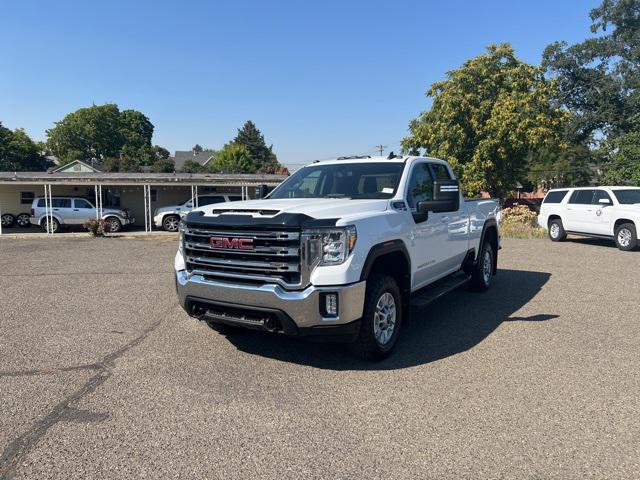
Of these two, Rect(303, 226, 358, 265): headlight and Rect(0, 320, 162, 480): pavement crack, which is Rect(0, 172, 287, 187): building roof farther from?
Rect(303, 226, 358, 265): headlight

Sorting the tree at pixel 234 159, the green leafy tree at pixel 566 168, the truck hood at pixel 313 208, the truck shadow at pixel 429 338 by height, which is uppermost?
the tree at pixel 234 159

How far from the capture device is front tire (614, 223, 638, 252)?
518 inches

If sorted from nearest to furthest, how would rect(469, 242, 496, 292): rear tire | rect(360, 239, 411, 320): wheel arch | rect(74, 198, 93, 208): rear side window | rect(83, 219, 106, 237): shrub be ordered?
rect(360, 239, 411, 320): wheel arch, rect(469, 242, 496, 292): rear tire, rect(83, 219, 106, 237): shrub, rect(74, 198, 93, 208): rear side window

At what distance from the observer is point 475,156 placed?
24656 millimetres

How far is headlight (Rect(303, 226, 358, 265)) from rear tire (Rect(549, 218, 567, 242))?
13941mm

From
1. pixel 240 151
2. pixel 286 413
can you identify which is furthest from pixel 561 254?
pixel 240 151

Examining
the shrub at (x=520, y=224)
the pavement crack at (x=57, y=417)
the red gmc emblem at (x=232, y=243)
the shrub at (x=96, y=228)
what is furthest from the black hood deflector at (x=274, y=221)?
the shrub at (x=96, y=228)

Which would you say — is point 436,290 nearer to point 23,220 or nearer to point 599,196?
point 599,196

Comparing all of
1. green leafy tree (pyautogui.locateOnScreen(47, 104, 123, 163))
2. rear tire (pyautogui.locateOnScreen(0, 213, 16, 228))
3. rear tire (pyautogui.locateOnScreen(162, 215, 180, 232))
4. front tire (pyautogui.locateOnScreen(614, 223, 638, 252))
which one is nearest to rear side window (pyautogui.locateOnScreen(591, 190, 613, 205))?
front tire (pyautogui.locateOnScreen(614, 223, 638, 252))

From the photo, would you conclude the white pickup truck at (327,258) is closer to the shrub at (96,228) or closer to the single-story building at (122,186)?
the shrub at (96,228)

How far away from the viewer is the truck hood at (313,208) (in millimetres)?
4305

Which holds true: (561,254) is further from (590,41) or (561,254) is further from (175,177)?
(590,41)

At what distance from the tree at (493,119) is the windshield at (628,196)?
997 centimetres

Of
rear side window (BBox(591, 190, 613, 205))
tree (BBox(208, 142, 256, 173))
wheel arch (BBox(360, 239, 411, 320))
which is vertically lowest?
wheel arch (BBox(360, 239, 411, 320))
